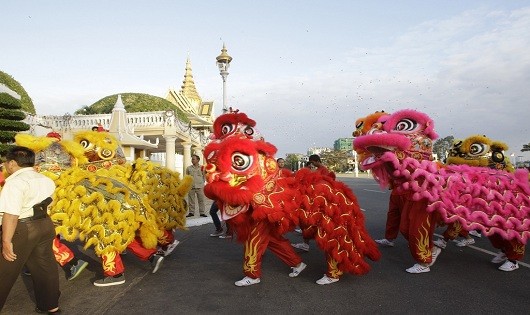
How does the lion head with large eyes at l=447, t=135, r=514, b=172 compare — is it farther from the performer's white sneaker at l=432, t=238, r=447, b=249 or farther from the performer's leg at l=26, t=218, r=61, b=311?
the performer's leg at l=26, t=218, r=61, b=311

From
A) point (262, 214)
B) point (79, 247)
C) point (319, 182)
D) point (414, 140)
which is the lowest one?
point (79, 247)

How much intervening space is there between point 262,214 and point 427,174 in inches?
82.4

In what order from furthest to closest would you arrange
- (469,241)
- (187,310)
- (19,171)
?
(469,241) < (187,310) < (19,171)

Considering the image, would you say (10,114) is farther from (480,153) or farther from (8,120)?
(480,153)

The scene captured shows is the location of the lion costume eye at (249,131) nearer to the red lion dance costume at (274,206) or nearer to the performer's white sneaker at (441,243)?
the red lion dance costume at (274,206)

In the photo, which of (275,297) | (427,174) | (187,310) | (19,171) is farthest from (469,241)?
(19,171)

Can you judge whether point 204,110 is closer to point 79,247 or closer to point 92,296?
point 79,247

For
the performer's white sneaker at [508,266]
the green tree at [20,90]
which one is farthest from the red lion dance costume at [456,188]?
the green tree at [20,90]

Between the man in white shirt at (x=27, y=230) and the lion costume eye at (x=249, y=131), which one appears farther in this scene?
the lion costume eye at (x=249, y=131)

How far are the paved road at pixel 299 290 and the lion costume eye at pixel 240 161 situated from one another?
1.42 m

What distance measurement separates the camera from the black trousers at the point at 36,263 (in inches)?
141

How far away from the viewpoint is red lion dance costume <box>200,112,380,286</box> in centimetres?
441

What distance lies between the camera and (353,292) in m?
4.37

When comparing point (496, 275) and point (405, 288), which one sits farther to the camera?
point (496, 275)
